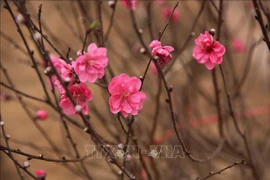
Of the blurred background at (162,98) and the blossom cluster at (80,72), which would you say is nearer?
the blossom cluster at (80,72)

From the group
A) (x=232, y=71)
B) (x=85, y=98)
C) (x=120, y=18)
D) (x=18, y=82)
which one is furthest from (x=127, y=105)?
(x=120, y=18)

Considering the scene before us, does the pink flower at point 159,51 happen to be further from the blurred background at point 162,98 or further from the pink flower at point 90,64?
the blurred background at point 162,98

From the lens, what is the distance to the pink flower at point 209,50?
44.2 inches

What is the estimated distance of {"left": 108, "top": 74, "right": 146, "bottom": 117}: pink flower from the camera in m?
1.08

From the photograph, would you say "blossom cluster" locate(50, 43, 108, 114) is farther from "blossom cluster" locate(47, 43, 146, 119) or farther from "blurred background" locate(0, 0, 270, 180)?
"blurred background" locate(0, 0, 270, 180)

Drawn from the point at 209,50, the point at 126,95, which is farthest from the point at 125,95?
the point at 209,50

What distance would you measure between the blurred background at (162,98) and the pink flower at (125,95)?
381mm

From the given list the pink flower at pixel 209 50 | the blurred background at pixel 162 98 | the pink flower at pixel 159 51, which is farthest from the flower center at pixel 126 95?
the blurred background at pixel 162 98

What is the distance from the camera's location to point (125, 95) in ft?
3.52

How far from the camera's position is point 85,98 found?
108 cm

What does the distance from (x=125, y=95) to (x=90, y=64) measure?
12 centimetres

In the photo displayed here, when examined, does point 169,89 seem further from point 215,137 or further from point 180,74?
point 180,74

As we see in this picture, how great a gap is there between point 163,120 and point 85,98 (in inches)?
62.9

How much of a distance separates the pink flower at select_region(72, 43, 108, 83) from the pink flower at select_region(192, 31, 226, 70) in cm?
26
